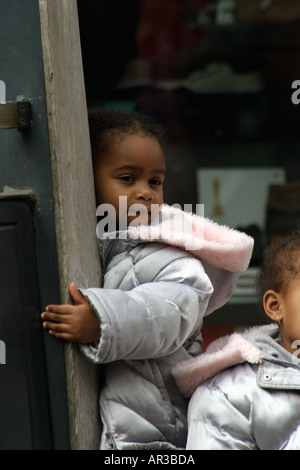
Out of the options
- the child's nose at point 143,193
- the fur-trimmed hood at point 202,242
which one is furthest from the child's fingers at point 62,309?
the child's nose at point 143,193

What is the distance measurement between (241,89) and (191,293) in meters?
2.63

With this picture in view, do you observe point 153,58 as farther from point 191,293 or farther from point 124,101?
point 191,293

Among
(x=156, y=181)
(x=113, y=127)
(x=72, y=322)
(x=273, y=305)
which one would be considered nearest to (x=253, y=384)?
(x=273, y=305)

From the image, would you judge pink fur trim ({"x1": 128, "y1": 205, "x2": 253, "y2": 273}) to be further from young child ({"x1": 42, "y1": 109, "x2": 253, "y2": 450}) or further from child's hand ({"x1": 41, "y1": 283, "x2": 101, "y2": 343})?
child's hand ({"x1": 41, "y1": 283, "x2": 101, "y2": 343})

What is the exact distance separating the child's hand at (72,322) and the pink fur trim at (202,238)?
317 millimetres

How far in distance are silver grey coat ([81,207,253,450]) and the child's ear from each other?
23 cm

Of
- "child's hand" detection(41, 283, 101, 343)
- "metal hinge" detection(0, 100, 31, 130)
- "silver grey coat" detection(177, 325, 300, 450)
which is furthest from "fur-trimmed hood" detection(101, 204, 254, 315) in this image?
"metal hinge" detection(0, 100, 31, 130)

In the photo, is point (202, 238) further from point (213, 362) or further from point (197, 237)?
point (213, 362)

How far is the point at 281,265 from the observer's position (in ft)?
6.48

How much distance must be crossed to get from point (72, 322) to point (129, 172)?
1.69ft

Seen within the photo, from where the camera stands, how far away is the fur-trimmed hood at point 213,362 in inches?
70.0

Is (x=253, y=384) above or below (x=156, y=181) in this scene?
below

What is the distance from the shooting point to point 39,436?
1572 millimetres

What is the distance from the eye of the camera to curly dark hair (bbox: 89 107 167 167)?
196 cm
